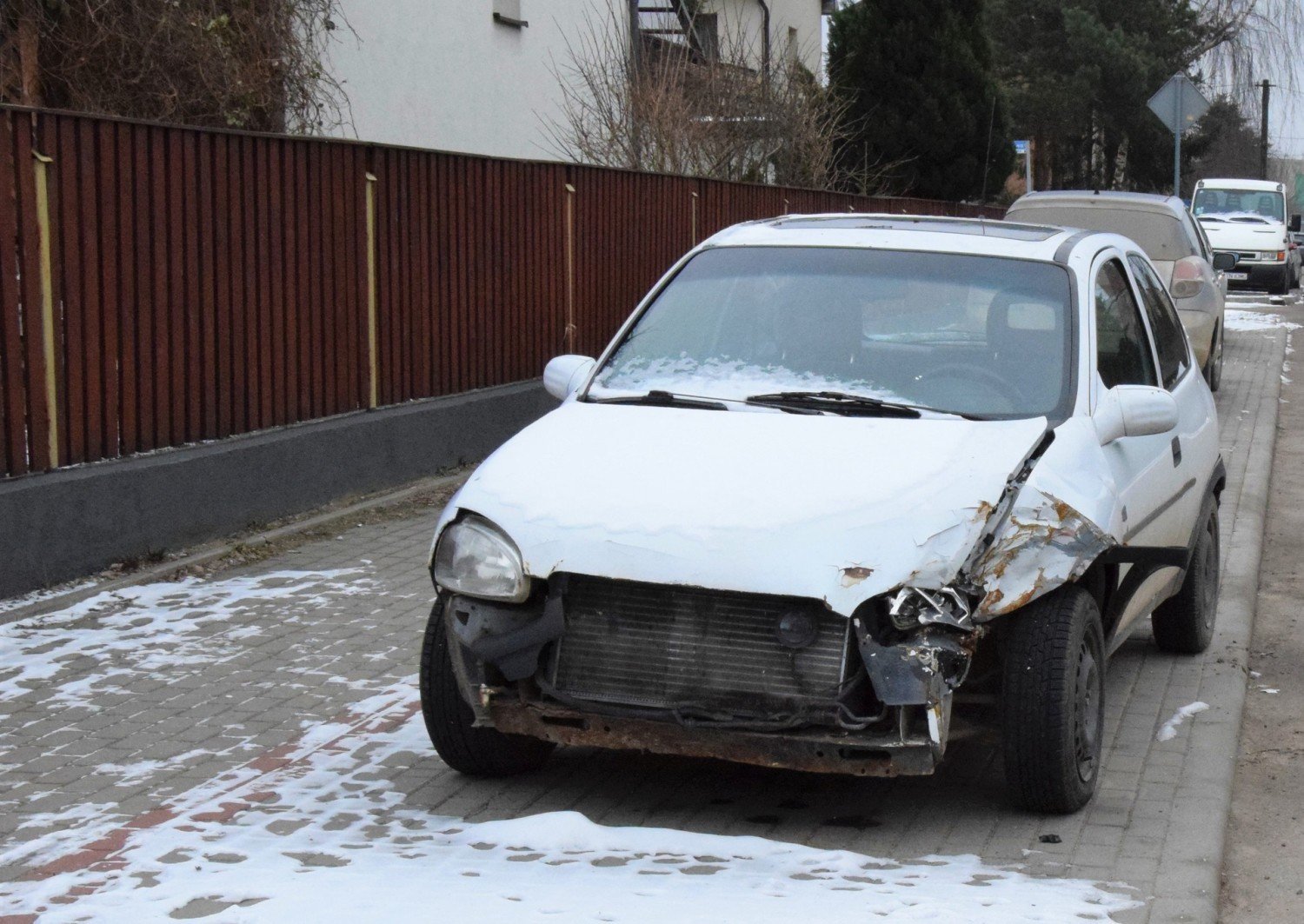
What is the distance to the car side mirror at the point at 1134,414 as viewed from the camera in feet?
17.8

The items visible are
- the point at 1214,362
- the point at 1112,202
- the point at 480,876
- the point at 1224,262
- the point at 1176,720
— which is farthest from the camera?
the point at 1224,262

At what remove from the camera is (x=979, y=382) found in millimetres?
5535

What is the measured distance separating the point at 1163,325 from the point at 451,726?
3.27 metres

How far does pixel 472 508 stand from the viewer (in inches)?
192

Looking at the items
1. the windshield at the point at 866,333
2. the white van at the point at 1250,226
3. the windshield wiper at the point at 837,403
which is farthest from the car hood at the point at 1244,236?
the windshield wiper at the point at 837,403

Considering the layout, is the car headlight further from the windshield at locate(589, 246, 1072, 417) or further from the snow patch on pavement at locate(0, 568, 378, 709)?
the snow patch on pavement at locate(0, 568, 378, 709)

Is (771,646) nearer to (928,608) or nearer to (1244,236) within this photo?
(928,608)

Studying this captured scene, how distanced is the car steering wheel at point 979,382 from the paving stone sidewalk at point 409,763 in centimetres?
105

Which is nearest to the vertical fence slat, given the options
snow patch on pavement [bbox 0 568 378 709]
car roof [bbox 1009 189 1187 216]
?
snow patch on pavement [bbox 0 568 378 709]

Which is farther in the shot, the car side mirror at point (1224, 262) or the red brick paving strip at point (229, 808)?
the car side mirror at point (1224, 262)

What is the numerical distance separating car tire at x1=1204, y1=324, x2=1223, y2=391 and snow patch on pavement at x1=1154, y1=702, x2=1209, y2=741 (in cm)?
980

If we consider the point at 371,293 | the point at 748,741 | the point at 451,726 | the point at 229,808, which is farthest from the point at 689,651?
the point at 371,293

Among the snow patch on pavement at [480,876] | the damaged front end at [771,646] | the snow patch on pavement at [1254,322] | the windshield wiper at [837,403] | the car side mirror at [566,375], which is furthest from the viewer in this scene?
the snow patch on pavement at [1254,322]

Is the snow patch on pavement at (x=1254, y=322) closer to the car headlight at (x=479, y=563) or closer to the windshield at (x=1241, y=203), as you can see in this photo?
the windshield at (x=1241, y=203)
